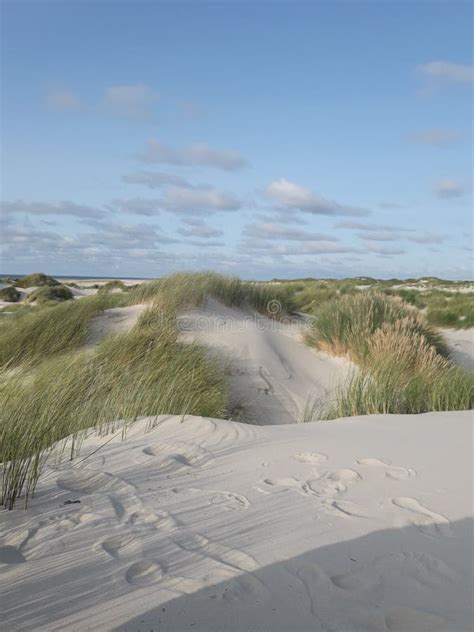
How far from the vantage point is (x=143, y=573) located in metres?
2.11

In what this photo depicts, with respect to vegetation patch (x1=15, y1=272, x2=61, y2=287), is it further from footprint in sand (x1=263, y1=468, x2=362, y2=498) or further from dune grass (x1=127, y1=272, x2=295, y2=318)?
footprint in sand (x1=263, y1=468, x2=362, y2=498)

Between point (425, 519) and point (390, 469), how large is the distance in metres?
0.77

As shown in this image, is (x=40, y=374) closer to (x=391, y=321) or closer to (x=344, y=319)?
(x=344, y=319)

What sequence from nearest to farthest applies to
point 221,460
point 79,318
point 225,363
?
point 221,460
point 225,363
point 79,318

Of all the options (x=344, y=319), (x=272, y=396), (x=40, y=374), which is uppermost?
(x=344, y=319)

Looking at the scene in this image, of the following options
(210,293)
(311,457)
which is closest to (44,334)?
(210,293)

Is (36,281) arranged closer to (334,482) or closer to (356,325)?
(356,325)

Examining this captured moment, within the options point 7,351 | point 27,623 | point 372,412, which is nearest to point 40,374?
point 7,351

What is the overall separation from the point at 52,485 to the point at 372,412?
12.8 ft

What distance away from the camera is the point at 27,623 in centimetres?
182

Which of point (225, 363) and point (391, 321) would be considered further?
point (391, 321)

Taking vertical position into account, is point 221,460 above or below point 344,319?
below

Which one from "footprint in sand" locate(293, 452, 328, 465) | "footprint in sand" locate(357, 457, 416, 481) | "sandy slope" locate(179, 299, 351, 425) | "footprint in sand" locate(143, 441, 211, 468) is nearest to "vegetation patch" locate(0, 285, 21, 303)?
"sandy slope" locate(179, 299, 351, 425)

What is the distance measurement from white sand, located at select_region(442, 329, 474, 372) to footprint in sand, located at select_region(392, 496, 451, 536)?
8.43 m
